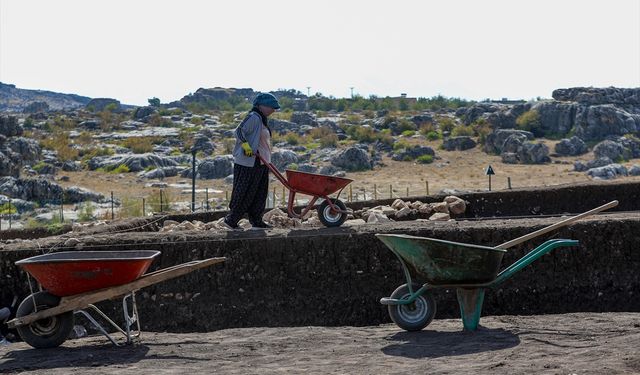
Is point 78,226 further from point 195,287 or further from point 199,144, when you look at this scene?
point 199,144

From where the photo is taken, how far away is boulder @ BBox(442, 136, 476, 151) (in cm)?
5572

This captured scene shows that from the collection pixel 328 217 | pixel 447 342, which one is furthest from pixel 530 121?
pixel 447 342

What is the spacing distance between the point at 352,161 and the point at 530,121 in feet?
58.0

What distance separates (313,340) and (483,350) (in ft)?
4.34

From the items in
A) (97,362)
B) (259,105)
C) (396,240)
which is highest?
(259,105)

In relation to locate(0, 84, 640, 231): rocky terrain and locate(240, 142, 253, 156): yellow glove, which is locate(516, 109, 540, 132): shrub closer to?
locate(0, 84, 640, 231): rocky terrain

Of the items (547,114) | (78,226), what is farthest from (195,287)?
(547,114)

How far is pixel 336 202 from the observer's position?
1034 cm

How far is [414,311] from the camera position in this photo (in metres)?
7.25

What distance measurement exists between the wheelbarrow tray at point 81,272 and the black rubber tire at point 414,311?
182 centimetres

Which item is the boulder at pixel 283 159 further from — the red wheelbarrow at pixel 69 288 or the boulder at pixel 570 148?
the red wheelbarrow at pixel 69 288

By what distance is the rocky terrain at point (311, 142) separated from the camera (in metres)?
43.8

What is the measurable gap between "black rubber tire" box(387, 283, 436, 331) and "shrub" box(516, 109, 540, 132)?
2154 inches

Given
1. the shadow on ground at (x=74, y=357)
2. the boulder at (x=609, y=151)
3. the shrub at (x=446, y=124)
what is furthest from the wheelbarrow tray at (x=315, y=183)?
the shrub at (x=446, y=124)
